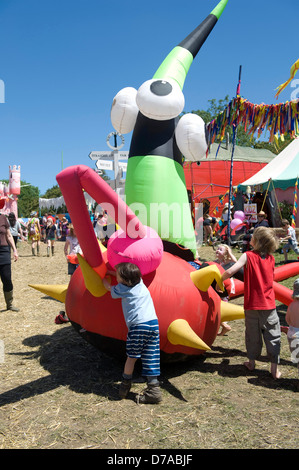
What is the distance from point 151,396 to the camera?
9.95 feet

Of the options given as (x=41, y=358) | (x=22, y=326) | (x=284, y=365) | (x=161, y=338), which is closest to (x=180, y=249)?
(x=161, y=338)

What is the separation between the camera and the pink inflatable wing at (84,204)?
2850 millimetres

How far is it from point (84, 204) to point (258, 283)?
1776 millimetres

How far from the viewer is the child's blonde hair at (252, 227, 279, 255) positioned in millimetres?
3590

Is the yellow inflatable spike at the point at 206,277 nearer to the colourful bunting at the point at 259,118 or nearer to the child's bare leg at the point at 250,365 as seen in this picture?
the child's bare leg at the point at 250,365

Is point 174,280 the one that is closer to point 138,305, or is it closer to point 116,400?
point 138,305

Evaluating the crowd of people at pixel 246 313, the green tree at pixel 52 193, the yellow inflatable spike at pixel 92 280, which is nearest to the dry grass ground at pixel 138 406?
the crowd of people at pixel 246 313

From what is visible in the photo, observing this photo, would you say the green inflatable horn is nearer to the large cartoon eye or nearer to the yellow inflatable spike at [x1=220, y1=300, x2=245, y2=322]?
the large cartoon eye

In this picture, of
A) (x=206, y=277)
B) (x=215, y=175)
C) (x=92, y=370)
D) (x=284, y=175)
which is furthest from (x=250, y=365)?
(x=215, y=175)

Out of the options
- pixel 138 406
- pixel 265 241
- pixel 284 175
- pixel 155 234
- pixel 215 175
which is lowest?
pixel 138 406

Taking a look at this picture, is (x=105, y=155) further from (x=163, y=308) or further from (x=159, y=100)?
(x=163, y=308)

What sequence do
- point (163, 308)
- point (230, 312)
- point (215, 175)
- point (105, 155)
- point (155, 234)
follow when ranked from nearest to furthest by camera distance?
point (163, 308)
point (155, 234)
point (230, 312)
point (105, 155)
point (215, 175)

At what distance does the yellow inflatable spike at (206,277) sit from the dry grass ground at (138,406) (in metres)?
0.88

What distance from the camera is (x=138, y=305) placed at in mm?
3018
